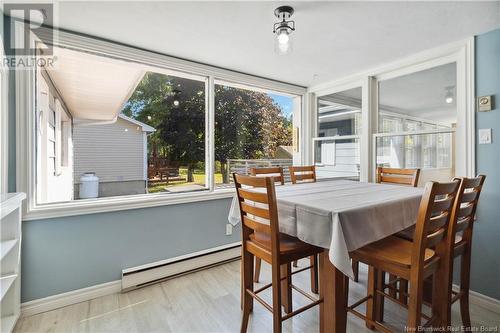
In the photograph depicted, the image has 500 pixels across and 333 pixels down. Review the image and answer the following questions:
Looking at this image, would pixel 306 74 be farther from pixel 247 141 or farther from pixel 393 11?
pixel 393 11

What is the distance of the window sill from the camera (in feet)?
6.40

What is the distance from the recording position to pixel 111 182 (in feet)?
8.00

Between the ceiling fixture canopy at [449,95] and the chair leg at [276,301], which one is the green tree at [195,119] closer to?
the chair leg at [276,301]

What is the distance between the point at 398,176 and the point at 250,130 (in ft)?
6.06

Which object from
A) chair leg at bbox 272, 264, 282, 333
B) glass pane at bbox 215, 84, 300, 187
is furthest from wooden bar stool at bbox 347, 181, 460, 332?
glass pane at bbox 215, 84, 300, 187

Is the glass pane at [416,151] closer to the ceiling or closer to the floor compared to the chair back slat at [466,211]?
closer to the ceiling

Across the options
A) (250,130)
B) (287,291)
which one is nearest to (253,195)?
(287,291)

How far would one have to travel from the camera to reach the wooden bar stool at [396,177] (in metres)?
2.38

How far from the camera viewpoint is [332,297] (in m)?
1.42

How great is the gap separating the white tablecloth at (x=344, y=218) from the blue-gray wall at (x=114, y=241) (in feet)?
2.83

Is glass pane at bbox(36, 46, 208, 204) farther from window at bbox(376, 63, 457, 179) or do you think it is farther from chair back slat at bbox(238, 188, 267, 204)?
window at bbox(376, 63, 457, 179)

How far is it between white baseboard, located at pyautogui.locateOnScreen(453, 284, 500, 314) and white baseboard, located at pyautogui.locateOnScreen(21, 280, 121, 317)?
310 centimetres

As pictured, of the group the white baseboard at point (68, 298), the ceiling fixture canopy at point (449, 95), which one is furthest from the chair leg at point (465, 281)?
the white baseboard at point (68, 298)

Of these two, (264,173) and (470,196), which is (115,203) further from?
(470,196)
